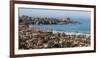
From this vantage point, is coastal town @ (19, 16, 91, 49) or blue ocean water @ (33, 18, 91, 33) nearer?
coastal town @ (19, 16, 91, 49)

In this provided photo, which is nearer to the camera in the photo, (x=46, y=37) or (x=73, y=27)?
(x=46, y=37)

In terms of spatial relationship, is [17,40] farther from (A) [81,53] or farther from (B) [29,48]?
(A) [81,53]

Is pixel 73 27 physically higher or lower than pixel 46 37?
higher

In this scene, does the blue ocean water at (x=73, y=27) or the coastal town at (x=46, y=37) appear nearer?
the coastal town at (x=46, y=37)

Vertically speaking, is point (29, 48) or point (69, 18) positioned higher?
point (69, 18)

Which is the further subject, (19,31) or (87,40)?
(87,40)
